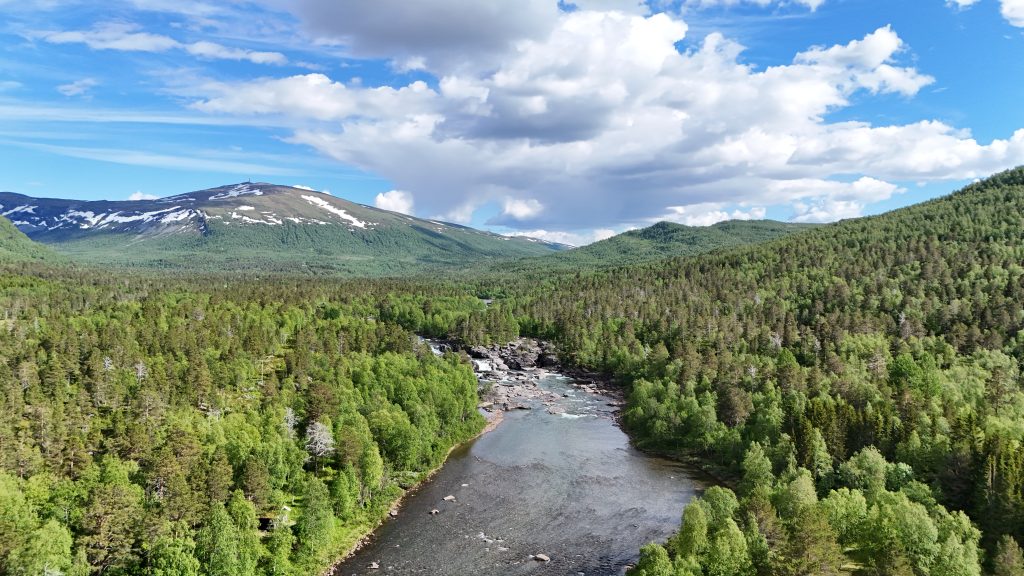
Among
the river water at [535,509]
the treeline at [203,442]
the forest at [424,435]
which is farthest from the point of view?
the river water at [535,509]

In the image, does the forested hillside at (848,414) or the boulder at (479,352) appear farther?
the boulder at (479,352)

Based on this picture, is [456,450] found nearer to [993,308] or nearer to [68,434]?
[68,434]

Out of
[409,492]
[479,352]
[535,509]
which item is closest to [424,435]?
[409,492]

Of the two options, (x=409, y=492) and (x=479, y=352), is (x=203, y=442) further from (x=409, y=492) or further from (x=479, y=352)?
(x=479, y=352)

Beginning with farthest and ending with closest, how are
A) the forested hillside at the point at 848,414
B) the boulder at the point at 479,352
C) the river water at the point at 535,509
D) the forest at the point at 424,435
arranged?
the boulder at the point at 479,352
the river water at the point at 535,509
the forest at the point at 424,435
the forested hillside at the point at 848,414

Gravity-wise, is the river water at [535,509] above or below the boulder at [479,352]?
below

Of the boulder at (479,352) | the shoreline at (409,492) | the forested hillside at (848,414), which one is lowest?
the shoreline at (409,492)

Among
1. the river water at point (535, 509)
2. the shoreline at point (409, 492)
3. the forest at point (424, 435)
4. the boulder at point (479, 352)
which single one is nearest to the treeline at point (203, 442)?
the forest at point (424, 435)

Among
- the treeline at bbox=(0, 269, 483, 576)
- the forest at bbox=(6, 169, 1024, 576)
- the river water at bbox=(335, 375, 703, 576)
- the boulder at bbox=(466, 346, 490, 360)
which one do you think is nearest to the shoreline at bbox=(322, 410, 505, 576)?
the river water at bbox=(335, 375, 703, 576)

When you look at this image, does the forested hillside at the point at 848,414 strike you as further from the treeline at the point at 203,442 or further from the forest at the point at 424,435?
the treeline at the point at 203,442
